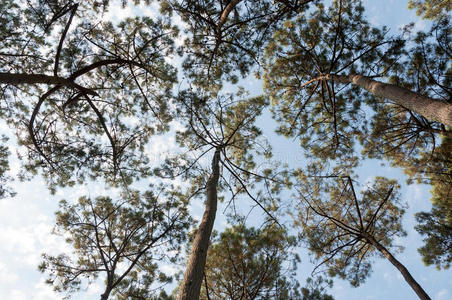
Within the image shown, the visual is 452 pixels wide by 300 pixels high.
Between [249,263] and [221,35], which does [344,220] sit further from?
[221,35]

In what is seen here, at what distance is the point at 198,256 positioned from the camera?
375 centimetres

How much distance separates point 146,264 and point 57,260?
6.50 feet

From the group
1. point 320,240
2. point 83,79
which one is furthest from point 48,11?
point 320,240

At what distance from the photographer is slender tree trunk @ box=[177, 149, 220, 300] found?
10.9 feet

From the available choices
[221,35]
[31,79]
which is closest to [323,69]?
[221,35]

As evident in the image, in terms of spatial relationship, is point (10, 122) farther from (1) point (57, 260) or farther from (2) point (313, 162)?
(2) point (313, 162)

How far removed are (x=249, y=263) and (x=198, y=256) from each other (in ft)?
8.06

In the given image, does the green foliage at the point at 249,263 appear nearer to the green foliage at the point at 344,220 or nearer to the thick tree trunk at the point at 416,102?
the green foliage at the point at 344,220

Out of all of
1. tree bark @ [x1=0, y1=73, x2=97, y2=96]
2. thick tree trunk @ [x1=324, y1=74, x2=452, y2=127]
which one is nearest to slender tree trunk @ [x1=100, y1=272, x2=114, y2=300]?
tree bark @ [x1=0, y1=73, x2=97, y2=96]

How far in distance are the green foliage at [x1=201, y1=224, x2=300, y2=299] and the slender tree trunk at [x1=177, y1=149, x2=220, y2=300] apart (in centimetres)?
155

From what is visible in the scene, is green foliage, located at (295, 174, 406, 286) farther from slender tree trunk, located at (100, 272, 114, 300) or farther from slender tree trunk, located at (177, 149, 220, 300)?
slender tree trunk, located at (100, 272, 114, 300)

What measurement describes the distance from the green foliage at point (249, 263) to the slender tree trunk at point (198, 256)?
1555mm

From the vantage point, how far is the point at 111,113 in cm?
607

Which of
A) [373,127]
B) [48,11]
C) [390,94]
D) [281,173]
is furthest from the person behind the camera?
[373,127]
